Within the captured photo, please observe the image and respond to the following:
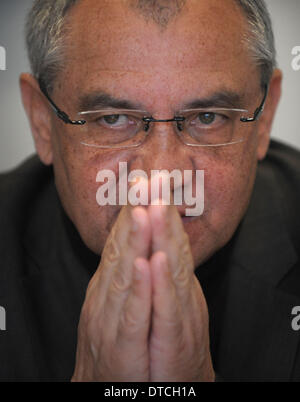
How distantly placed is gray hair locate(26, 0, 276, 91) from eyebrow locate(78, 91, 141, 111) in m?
0.09

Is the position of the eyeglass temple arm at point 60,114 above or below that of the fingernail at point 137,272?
above

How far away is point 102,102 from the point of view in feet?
3.01

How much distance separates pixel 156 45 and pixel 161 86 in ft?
0.22

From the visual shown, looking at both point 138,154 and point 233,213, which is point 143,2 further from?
point 233,213

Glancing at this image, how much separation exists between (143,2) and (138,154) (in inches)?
9.8

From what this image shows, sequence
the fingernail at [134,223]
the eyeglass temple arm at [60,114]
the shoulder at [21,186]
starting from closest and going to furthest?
the fingernail at [134,223]
the eyeglass temple arm at [60,114]
the shoulder at [21,186]

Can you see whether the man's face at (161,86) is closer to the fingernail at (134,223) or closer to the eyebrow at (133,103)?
the eyebrow at (133,103)

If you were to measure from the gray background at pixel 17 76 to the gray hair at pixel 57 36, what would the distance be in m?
0.02

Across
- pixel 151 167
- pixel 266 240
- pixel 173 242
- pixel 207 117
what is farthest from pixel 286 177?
pixel 173 242

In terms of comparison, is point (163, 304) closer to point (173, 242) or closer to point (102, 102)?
point (173, 242)

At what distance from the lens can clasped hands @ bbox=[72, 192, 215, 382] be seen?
72 centimetres

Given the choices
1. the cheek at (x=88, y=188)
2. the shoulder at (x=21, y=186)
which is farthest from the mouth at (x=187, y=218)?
the shoulder at (x=21, y=186)

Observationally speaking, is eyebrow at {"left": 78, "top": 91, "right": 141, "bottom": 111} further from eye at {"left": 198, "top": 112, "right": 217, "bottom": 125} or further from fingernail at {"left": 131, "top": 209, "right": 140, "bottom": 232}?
fingernail at {"left": 131, "top": 209, "right": 140, "bottom": 232}

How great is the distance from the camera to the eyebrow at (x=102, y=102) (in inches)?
35.2
